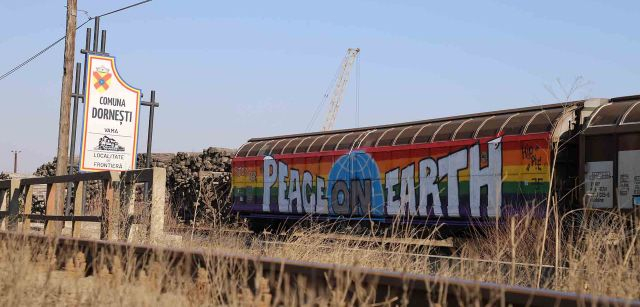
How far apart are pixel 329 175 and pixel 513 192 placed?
671 cm

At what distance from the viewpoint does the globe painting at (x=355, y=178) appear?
20.8 metres

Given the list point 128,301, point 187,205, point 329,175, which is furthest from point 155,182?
point 187,205

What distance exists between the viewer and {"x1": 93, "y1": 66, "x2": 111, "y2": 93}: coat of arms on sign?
68.9ft

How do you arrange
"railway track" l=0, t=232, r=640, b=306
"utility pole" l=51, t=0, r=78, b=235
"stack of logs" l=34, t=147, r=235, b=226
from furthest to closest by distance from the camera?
"stack of logs" l=34, t=147, r=235, b=226 < "utility pole" l=51, t=0, r=78, b=235 < "railway track" l=0, t=232, r=640, b=306

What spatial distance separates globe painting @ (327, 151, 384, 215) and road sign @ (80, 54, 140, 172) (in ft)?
17.4

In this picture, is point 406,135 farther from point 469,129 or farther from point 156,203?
point 156,203

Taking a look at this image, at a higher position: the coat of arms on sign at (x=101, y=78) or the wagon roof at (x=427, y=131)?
the coat of arms on sign at (x=101, y=78)

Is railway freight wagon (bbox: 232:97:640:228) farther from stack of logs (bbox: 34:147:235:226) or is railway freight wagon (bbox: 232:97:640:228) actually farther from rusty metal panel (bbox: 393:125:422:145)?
stack of logs (bbox: 34:147:235:226)

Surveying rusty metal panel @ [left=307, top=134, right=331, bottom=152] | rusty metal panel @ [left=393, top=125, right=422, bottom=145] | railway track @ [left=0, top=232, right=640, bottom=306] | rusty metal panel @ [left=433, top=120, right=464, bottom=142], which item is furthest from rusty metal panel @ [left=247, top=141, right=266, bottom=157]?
railway track @ [left=0, top=232, right=640, bottom=306]

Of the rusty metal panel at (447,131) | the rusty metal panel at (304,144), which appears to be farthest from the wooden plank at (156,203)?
the rusty metal panel at (304,144)

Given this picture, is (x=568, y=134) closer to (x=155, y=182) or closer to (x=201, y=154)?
(x=155, y=182)

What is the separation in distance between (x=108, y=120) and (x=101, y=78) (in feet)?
3.99

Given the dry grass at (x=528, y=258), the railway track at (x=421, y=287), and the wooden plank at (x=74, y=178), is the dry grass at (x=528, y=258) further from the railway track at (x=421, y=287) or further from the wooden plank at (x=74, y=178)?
the wooden plank at (x=74, y=178)

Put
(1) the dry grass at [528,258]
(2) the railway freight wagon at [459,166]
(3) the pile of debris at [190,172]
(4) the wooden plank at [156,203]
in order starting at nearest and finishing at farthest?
(1) the dry grass at [528,258], (4) the wooden plank at [156,203], (2) the railway freight wagon at [459,166], (3) the pile of debris at [190,172]
